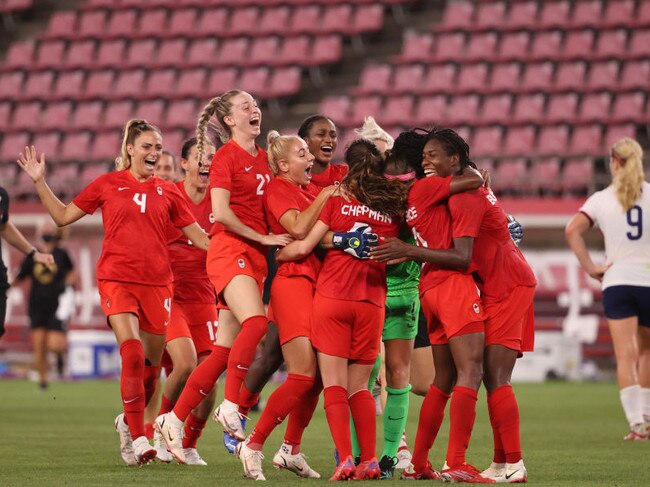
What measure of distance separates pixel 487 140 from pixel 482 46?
2.52m

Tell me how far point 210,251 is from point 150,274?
51 centimetres

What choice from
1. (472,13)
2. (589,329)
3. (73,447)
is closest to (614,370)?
(589,329)

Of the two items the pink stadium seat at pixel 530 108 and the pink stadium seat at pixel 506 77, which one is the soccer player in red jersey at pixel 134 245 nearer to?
the pink stadium seat at pixel 530 108

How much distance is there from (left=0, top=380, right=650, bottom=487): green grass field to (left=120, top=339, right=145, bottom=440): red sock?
0.27 meters

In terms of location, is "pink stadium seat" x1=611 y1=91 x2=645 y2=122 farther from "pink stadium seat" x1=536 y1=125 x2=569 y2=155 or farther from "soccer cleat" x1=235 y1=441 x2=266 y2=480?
"soccer cleat" x1=235 y1=441 x2=266 y2=480

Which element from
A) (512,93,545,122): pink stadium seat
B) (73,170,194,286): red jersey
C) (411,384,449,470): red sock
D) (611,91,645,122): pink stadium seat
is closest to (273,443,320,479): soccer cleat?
(411,384,449,470): red sock

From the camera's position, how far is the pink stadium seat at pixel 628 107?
2020 cm

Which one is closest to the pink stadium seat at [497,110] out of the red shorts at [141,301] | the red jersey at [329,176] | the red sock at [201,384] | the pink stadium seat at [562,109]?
the pink stadium seat at [562,109]

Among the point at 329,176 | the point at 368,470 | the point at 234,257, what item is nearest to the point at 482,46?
the point at 329,176

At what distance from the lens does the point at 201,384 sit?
7.22m

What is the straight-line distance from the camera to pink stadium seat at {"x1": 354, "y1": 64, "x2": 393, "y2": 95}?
22484 millimetres

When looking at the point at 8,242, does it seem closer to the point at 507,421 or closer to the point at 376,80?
the point at 507,421

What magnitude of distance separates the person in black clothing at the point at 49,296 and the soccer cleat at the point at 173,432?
9.55 metres

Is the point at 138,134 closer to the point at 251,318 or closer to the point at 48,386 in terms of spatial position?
the point at 251,318
